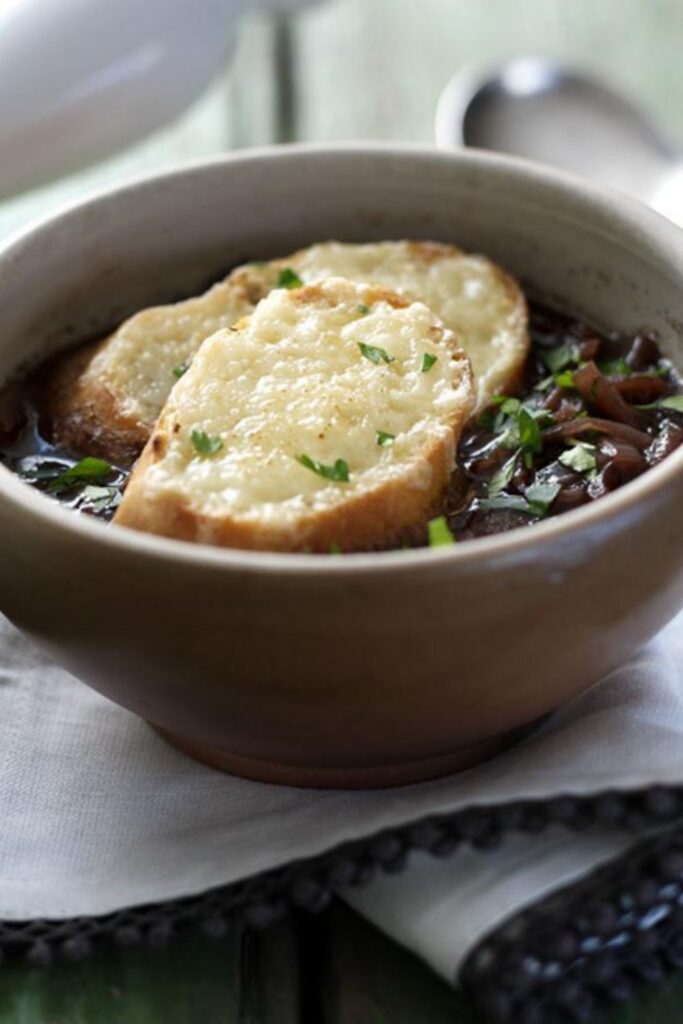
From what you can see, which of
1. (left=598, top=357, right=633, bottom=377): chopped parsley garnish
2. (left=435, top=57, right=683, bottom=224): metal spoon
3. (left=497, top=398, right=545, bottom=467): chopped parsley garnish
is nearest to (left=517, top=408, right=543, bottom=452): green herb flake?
(left=497, top=398, right=545, bottom=467): chopped parsley garnish

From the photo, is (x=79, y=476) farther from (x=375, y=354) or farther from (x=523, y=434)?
(x=523, y=434)

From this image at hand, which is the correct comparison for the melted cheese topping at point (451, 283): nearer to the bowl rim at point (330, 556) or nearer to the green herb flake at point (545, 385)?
the green herb flake at point (545, 385)

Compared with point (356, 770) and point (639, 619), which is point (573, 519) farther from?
point (356, 770)

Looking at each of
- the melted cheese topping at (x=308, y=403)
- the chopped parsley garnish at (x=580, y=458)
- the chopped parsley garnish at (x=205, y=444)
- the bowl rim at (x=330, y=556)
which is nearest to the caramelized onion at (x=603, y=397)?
the chopped parsley garnish at (x=580, y=458)

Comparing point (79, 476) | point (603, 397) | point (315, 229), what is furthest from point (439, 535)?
point (315, 229)

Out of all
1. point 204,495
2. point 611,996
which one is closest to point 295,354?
point 204,495

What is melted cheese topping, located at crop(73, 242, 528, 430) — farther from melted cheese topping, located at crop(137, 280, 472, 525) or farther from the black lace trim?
the black lace trim
